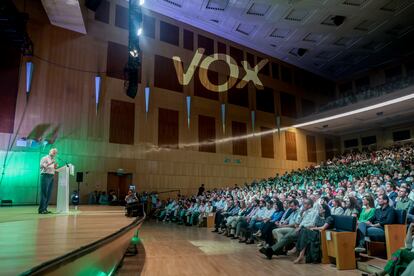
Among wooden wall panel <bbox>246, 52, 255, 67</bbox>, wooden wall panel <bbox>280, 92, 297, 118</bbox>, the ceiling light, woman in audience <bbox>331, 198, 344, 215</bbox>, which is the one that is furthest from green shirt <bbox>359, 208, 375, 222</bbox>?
wooden wall panel <bbox>280, 92, 297, 118</bbox>

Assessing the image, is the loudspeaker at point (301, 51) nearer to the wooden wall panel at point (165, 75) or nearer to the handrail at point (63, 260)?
the wooden wall panel at point (165, 75)

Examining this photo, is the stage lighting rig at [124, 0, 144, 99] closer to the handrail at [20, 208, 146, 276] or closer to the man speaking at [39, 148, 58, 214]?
the man speaking at [39, 148, 58, 214]

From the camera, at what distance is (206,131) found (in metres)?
13.5

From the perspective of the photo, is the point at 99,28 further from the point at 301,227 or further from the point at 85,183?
the point at 301,227

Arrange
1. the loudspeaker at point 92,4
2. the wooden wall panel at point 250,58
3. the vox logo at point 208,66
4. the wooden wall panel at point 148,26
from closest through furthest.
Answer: the loudspeaker at point 92,4 → the wooden wall panel at point 148,26 → the vox logo at point 208,66 → the wooden wall panel at point 250,58

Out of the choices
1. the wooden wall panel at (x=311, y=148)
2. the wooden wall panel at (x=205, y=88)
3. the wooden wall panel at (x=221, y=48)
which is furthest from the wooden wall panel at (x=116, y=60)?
the wooden wall panel at (x=311, y=148)

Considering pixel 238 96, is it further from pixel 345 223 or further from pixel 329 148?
pixel 345 223

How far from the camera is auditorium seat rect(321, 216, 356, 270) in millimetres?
3570

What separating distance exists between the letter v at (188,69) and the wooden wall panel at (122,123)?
2643 millimetres

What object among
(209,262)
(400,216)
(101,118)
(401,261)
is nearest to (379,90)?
(400,216)

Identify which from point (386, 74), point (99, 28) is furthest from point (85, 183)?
point (386, 74)

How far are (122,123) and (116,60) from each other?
2.47 m

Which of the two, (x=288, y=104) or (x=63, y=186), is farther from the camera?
(x=288, y=104)

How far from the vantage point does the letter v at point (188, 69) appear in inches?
510
